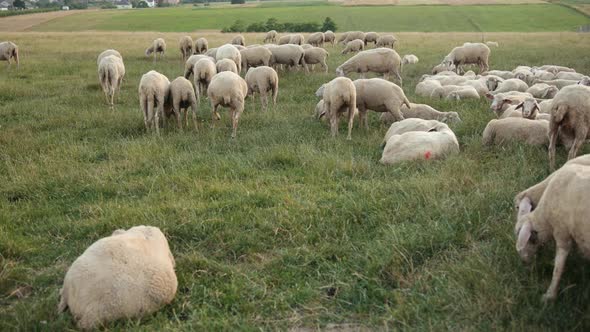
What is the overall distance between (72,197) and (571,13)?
2561 inches

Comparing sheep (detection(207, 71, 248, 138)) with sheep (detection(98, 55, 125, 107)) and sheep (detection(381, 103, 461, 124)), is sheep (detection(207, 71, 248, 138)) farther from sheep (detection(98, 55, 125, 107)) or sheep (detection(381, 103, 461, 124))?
sheep (detection(98, 55, 125, 107))

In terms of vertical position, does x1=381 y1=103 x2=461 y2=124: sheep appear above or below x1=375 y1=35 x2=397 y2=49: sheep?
below

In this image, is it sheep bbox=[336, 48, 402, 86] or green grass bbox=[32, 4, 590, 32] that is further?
green grass bbox=[32, 4, 590, 32]

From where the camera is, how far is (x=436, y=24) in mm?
57094

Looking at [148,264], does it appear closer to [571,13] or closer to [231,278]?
[231,278]

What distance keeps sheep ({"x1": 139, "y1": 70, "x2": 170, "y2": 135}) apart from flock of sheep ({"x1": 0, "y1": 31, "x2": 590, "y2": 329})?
0.02 meters

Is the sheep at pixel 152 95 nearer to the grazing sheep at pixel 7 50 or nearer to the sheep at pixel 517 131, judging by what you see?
the sheep at pixel 517 131

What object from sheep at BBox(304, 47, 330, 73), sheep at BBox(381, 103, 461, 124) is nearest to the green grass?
sheep at BBox(304, 47, 330, 73)

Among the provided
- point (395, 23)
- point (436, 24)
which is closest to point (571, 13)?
point (436, 24)

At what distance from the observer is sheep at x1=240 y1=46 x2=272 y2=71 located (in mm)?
18578

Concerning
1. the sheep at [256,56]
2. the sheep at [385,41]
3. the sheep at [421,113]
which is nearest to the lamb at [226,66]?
the sheep at [256,56]

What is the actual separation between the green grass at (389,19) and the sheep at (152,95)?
147ft

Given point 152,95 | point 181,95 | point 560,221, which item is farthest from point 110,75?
point 560,221

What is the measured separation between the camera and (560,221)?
431 cm
